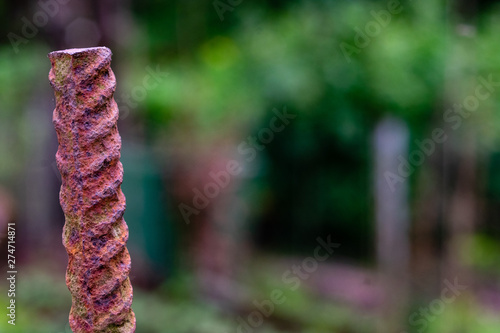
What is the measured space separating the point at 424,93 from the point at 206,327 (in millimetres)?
3271

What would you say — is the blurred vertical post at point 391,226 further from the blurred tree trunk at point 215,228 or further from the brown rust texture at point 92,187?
the brown rust texture at point 92,187

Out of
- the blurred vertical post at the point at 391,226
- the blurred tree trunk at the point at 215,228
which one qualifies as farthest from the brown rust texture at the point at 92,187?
the blurred tree trunk at the point at 215,228

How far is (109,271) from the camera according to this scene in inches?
32.1

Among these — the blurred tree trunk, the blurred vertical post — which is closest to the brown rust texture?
the blurred vertical post

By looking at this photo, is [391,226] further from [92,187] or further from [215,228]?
[92,187]

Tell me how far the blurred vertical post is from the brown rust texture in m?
3.81

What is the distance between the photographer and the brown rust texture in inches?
30.7

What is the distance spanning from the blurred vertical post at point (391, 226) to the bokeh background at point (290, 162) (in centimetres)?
1

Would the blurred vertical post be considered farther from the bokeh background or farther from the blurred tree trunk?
the blurred tree trunk

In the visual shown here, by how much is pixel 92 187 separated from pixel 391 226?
3911 mm

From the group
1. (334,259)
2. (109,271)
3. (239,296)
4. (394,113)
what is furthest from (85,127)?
(334,259)

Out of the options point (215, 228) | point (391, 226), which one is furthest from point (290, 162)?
point (391, 226)

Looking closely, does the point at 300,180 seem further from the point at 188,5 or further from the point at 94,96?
the point at 94,96

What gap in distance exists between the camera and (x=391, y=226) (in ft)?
14.5
